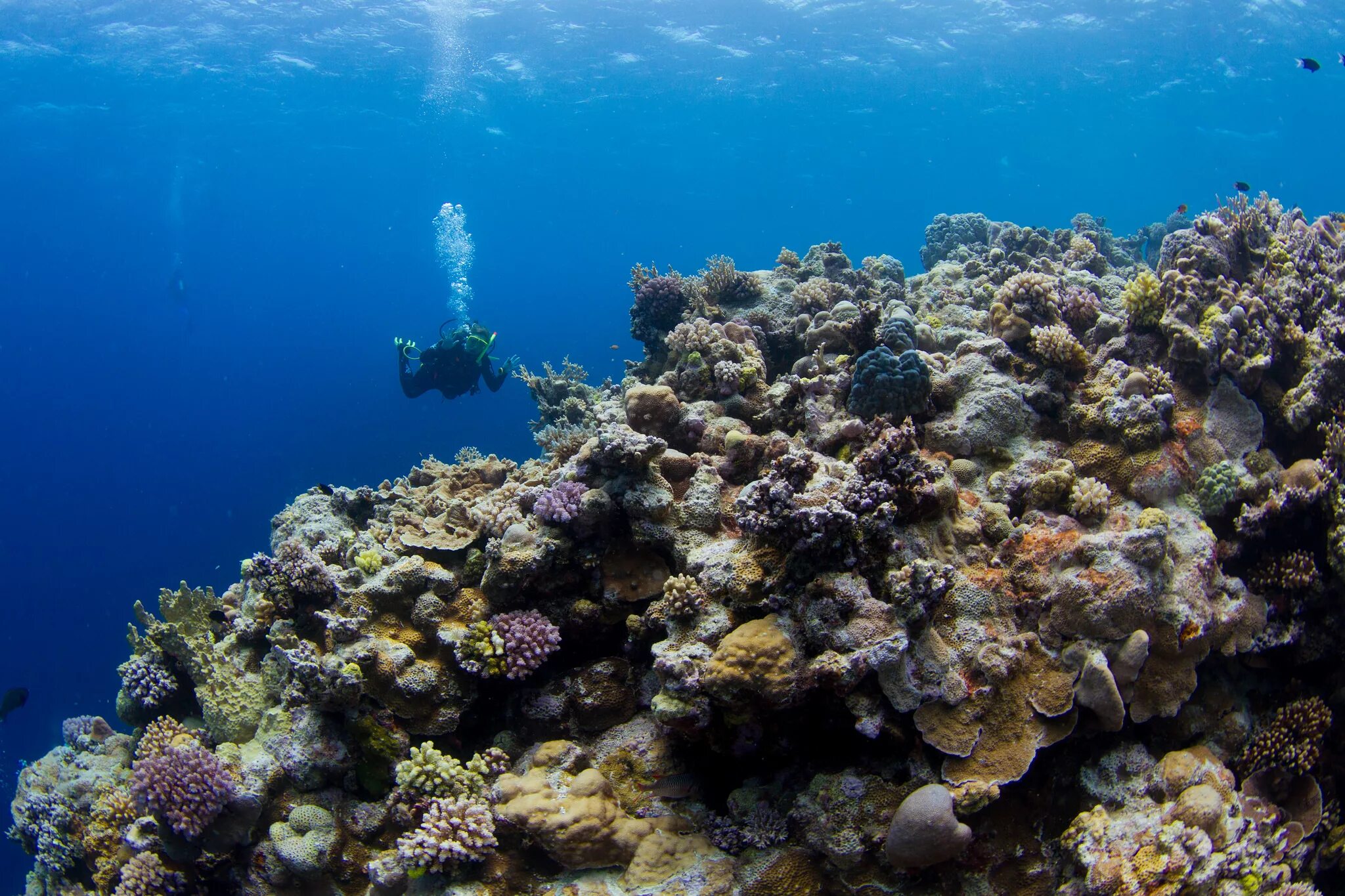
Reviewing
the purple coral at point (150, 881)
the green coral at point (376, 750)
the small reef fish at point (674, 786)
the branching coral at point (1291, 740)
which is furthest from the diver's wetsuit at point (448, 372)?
the branching coral at point (1291, 740)

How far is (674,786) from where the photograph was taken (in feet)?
17.1

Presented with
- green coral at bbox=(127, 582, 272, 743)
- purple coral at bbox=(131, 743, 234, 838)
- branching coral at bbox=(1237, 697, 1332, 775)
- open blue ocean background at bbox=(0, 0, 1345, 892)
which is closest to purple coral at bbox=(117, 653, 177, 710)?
green coral at bbox=(127, 582, 272, 743)

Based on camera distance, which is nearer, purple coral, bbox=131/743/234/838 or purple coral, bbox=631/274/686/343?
purple coral, bbox=131/743/234/838

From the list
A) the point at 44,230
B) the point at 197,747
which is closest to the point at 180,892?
the point at 197,747

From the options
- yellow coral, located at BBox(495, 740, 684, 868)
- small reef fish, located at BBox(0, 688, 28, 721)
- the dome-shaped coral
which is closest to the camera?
yellow coral, located at BBox(495, 740, 684, 868)

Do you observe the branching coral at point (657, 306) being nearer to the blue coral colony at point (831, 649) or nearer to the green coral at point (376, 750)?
the blue coral colony at point (831, 649)

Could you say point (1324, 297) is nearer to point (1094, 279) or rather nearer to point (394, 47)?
point (1094, 279)

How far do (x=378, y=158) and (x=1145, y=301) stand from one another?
85.8 meters

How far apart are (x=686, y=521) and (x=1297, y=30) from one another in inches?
2222

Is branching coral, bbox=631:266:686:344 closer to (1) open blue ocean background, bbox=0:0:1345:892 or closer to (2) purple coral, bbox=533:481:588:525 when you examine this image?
(2) purple coral, bbox=533:481:588:525

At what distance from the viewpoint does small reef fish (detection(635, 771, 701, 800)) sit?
5195 mm

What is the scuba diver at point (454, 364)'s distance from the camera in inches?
671

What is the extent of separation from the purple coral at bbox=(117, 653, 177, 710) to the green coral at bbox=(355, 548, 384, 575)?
10.7ft

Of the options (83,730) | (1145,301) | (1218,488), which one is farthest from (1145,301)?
(83,730)
